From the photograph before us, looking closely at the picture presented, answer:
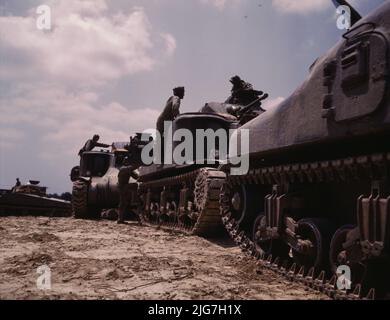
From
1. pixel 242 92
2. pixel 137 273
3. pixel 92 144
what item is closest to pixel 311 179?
pixel 137 273

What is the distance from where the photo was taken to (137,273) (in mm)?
4629

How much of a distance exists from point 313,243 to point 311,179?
0.73 metres

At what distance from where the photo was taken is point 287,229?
4.97 meters

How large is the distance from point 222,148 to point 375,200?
5699 mm

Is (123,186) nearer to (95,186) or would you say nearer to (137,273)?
(95,186)

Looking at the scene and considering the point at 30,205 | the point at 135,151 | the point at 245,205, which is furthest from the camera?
the point at 30,205

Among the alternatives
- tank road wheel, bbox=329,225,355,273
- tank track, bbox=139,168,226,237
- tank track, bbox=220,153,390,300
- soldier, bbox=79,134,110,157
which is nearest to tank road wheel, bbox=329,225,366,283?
tank road wheel, bbox=329,225,355,273

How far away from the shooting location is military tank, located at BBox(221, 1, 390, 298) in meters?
3.51

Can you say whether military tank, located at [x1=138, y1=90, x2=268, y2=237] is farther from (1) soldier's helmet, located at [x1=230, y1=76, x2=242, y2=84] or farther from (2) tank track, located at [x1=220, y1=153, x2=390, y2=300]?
(2) tank track, located at [x1=220, y1=153, x2=390, y2=300]

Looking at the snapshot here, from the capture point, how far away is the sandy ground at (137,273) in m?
3.76

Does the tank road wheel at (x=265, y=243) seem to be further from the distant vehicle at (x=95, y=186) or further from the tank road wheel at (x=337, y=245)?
the distant vehicle at (x=95, y=186)

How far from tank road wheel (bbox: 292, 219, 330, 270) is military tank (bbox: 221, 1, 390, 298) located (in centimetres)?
1

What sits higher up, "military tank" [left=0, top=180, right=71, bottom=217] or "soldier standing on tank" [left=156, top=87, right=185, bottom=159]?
"soldier standing on tank" [left=156, top=87, right=185, bottom=159]

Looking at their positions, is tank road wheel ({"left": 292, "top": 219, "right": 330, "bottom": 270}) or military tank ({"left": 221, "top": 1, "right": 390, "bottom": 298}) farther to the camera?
tank road wheel ({"left": 292, "top": 219, "right": 330, "bottom": 270})
